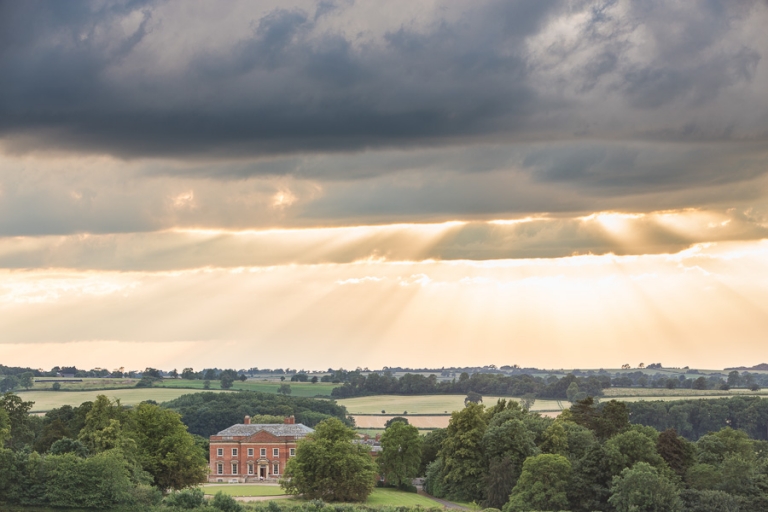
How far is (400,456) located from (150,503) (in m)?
41.4

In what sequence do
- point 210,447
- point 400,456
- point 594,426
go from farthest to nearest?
point 210,447
point 400,456
point 594,426

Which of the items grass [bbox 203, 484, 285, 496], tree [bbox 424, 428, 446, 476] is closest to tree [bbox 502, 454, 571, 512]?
grass [bbox 203, 484, 285, 496]

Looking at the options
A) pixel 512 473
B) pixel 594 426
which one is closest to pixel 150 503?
pixel 512 473

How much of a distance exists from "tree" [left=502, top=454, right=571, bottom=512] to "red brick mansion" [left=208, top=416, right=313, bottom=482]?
170 ft

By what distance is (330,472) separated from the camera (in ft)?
372

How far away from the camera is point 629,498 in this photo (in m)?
92.6

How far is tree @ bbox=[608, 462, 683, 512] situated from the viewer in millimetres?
92000

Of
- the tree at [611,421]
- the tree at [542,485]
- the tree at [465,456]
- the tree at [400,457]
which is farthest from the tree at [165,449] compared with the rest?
the tree at [611,421]

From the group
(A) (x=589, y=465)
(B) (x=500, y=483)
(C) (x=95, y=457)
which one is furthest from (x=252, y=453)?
(A) (x=589, y=465)

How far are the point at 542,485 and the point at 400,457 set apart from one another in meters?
32.2

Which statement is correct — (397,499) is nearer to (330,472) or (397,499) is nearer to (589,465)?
(330,472)

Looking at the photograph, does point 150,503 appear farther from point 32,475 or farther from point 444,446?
point 444,446

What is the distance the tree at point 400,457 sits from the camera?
128 m

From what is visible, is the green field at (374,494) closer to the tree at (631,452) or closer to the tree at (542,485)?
the tree at (542,485)
